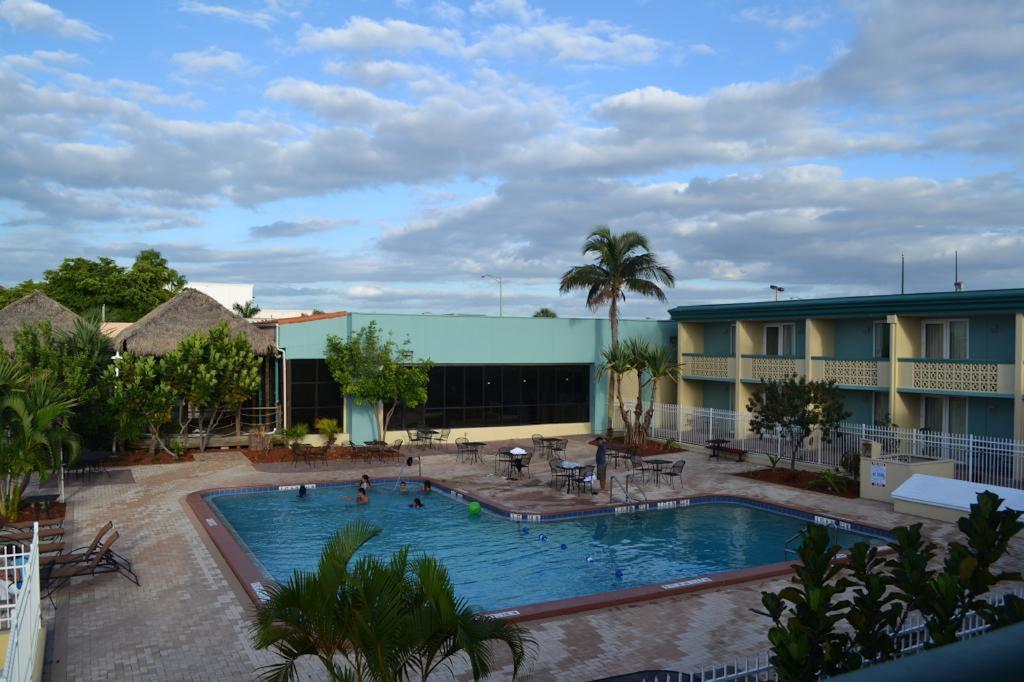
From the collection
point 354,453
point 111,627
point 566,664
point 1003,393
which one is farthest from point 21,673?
point 1003,393

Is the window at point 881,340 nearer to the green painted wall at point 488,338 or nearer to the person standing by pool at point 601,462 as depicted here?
the green painted wall at point 488,338

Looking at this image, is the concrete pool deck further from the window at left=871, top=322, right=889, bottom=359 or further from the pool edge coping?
the window at left=871, top=322, right=889, bottom=359

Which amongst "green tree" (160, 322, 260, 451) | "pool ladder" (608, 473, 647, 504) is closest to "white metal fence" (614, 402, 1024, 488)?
"pool ladder" (608, 473, 647, 504)

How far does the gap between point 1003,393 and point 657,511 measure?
10.8 metres

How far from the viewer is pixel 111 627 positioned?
10.2m

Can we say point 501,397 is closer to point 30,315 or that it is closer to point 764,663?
point 30,315

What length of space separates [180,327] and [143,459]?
4.72m

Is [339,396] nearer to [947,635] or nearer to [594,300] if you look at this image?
[594,300]

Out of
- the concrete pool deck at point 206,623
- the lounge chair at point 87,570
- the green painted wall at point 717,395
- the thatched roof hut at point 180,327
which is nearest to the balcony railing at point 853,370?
the green painted wall at point 717,395

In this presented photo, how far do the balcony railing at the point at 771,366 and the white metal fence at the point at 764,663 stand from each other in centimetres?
1815

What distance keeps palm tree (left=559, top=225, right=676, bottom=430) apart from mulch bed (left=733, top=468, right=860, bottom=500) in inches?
316

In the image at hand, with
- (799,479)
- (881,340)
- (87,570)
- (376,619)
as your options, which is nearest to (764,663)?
(376,619)

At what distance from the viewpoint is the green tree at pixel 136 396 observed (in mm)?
22484

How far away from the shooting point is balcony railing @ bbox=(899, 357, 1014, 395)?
71.4 ft
